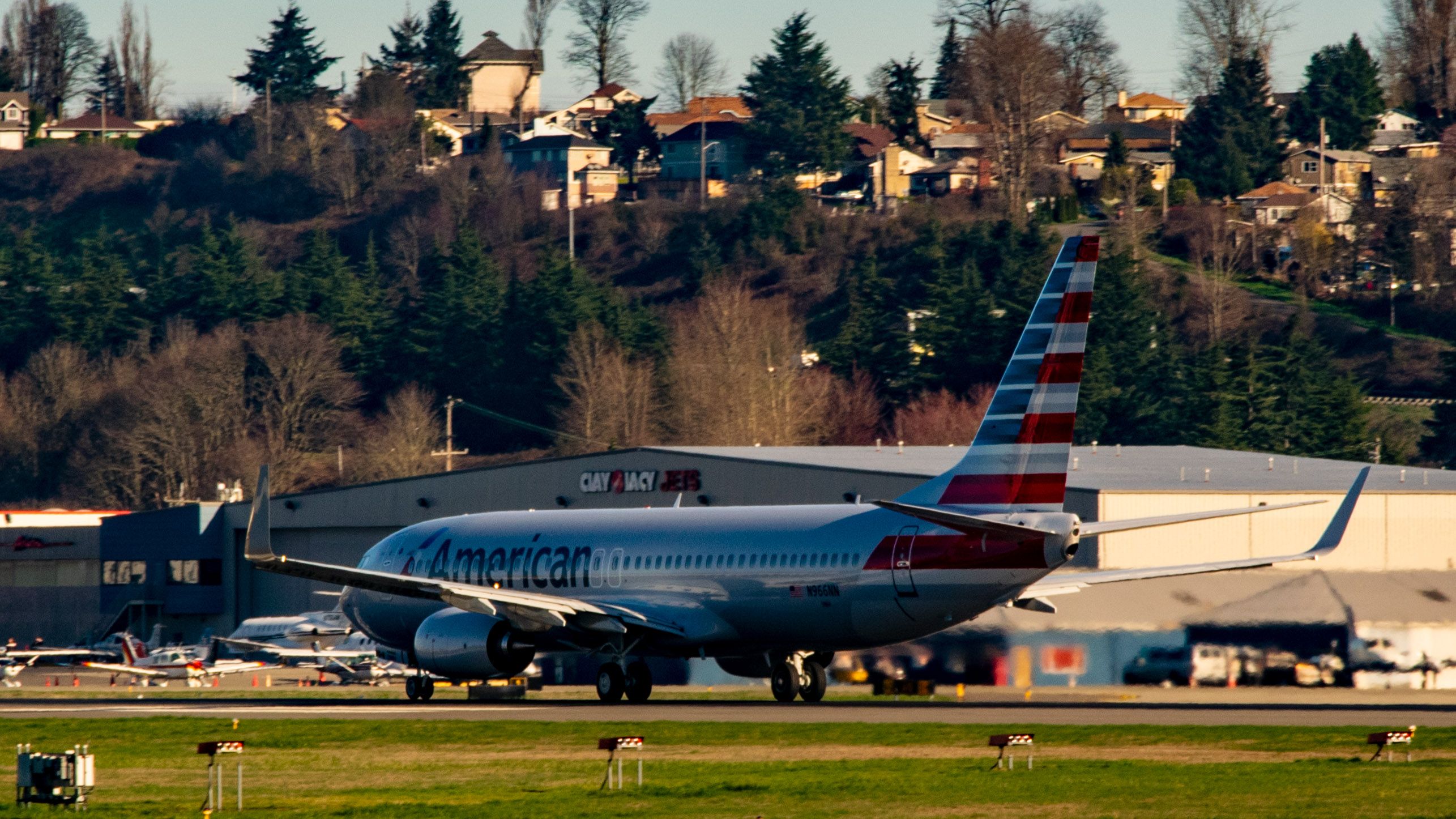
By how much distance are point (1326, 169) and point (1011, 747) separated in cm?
16216

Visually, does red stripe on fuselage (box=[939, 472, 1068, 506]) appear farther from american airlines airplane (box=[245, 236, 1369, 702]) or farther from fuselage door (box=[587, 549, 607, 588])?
fuselage door (box=[587, 549, 607, 588])

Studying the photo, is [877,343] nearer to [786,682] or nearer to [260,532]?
[786,682]

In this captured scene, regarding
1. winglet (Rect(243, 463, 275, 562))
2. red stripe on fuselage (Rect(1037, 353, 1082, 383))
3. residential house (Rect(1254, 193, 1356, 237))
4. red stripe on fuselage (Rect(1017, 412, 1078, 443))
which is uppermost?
residential house (Rect(1254, 193, 1356, 237))

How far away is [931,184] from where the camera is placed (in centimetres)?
18788

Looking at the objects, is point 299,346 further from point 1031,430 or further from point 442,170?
point 1031,430

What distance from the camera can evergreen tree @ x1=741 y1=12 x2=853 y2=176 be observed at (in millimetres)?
189500

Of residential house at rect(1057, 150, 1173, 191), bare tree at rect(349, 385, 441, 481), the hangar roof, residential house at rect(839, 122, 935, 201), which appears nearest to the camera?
the hangar roof

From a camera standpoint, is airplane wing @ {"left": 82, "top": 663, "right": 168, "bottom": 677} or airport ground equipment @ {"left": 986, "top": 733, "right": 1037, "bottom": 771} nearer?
airport ground equipment @ {"left": 986, "top": 733, "right": 1037, "bottom": 771}

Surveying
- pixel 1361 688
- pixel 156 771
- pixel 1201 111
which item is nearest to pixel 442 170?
pixel 1201 111

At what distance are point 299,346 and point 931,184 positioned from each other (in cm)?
6210

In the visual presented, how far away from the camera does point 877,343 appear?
431 ft

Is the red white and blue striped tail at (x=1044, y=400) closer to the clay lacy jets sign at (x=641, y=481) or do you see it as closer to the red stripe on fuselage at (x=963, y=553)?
the red stripe on fuselage at (x=963, y=553)

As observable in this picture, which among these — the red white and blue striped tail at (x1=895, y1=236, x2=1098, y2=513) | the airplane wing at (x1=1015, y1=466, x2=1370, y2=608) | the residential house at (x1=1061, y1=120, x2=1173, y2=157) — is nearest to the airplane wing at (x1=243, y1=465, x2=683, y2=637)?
the airplane wing at (x1=1015, y1=466, x2=1370, y2=608)

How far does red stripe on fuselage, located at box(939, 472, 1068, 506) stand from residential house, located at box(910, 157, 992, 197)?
14634 cm
